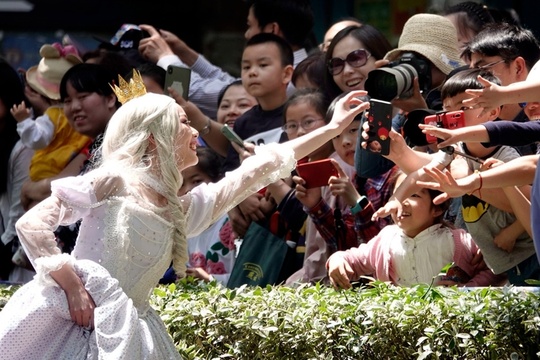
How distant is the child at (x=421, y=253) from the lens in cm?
559

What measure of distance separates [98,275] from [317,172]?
1811 mm

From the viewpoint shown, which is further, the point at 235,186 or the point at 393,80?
the point at 393,80

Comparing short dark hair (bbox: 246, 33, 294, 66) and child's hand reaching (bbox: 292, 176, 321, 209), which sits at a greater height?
short dark hair (bbox: 246, 33, 294, 66)

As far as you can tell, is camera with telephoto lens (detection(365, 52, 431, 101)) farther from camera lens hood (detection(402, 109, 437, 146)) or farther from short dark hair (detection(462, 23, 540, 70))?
short dark hair (detection(462, 23, 540, 70))

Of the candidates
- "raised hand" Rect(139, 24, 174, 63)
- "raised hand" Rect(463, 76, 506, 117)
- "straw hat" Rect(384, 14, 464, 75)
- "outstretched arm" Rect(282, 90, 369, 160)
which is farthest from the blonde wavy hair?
"raised hand" Rect(139, 24, 174, 63)

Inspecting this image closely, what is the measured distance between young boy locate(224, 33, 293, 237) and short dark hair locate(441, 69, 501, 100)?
176 centimetres

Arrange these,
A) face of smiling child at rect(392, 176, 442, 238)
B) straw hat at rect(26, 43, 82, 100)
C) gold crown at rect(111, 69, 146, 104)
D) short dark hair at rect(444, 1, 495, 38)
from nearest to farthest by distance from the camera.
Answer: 1. gold crown at rect(111, 69, 146, 104)
2. face of smiling child at rect(392, 176, 442, 238)
3. short dark hair at rect(444, 1, 495, 38)
4. straw hat at rect(26, 43, 82, 100)

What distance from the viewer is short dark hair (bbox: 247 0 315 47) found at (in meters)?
8.03

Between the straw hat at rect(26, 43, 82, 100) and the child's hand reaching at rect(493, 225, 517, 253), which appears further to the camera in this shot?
the straw hat at rect(26, 43, 82, 100)

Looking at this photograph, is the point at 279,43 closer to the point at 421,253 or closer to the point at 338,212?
the point at 338,212

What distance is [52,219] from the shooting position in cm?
463

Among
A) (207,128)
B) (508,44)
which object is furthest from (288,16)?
(508,44)

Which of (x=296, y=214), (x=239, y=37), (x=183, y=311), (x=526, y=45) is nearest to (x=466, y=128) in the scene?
(x=526, y=45)

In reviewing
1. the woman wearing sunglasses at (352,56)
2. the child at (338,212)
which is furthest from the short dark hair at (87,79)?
the child at (338,212)
